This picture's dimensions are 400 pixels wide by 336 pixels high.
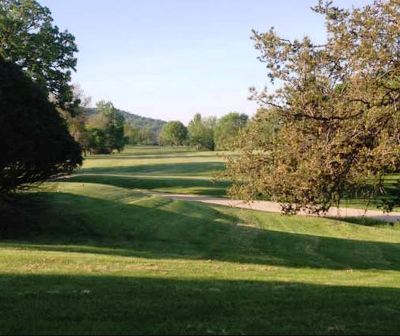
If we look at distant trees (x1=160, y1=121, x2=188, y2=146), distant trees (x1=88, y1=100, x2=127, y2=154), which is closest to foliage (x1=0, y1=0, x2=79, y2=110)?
distant trees (x1=88, y1=100, x2=127, y2=154)

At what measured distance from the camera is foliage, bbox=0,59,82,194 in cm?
1981

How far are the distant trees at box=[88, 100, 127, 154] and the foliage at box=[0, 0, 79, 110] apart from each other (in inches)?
2613

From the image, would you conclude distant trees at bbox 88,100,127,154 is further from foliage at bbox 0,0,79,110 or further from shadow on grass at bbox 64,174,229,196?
foliage at bbox 0,0,79,110

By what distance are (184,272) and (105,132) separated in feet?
361

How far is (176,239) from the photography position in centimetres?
2175

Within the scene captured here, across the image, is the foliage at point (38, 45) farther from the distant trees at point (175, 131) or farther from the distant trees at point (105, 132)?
the distant trees at point (175, 131)

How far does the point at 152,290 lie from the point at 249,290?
178 cm

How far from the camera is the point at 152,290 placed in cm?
988

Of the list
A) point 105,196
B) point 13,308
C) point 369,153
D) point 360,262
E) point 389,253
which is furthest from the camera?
point 105,196

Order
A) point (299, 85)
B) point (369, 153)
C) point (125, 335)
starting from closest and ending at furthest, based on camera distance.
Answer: point (125, 335)
point (369, 153)
point (299, 85)

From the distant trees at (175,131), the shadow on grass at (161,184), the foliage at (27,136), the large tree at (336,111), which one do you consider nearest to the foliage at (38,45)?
the shadow on grass at (161,184)

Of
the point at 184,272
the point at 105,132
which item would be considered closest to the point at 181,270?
the point at 184,272

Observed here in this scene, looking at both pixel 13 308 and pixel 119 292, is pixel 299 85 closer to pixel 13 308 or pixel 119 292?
pixel 119 292

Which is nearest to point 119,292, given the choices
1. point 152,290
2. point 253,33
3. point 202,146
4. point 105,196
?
point 152,290
